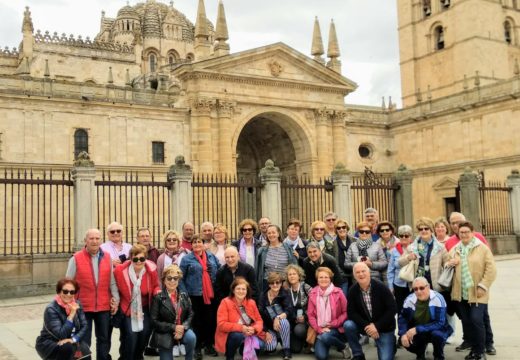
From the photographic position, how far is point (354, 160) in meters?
35.9

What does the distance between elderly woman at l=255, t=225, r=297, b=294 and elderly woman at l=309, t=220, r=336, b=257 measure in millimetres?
619

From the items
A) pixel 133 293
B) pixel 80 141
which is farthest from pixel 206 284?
pixel 80 141

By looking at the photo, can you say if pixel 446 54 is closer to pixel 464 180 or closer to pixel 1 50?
pixel 464 180

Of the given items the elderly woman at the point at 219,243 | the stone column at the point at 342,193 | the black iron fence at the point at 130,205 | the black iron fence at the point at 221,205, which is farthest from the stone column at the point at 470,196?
the elderly woman at the point at 219,243

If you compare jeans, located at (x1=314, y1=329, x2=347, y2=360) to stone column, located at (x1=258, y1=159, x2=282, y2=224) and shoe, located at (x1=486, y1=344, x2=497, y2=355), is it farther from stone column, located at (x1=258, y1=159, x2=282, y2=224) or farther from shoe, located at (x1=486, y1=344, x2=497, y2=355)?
stone column, located at (x1=258, y1=159, x2=282, y2=224)

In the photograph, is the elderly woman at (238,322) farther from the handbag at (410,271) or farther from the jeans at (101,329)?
the handbag at (410,271)

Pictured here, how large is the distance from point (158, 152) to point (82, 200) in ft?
47.1

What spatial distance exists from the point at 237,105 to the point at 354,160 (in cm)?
915

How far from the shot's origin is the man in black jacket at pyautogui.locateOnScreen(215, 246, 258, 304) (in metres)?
7.77

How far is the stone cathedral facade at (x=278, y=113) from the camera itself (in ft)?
88.9

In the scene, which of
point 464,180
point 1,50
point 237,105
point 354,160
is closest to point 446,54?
point 354,160

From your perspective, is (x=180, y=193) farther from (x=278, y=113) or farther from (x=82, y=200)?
(x=278, y=113)

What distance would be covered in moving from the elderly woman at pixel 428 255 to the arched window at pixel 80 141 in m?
22.1

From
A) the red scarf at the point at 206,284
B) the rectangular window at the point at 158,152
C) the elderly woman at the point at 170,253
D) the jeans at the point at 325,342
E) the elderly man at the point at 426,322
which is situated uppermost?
the rectangular window at the point at 158,152
